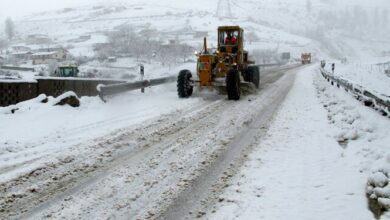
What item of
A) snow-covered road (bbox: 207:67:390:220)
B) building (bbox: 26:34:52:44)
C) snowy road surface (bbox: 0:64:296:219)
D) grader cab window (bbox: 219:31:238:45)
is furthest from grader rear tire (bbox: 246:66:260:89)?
building (bbox: 26:34:52:44)

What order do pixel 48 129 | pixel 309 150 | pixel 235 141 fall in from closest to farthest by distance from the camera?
pixel 309 150 < pixel 235 141 < pixel 48 129

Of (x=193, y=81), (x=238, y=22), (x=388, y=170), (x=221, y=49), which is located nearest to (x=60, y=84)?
(x=193, y=81)

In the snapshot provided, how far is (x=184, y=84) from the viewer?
15.6 meters

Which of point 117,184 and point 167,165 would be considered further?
point 167,165

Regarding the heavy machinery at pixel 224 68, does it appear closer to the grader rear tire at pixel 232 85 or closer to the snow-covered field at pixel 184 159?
the grader rear tire at pixel 232 85

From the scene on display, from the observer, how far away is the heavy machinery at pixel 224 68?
15188mm

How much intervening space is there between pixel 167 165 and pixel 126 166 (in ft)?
2.17

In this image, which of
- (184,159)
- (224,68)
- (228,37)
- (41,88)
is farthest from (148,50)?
(184,159)

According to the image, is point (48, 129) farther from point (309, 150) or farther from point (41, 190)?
point (309, 150)

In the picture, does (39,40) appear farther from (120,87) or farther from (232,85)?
(232,85)

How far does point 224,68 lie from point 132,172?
424 inches

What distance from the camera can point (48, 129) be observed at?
31.5 ft

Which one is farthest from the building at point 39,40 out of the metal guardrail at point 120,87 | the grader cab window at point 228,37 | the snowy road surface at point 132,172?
the snowy road surface at point 132,172

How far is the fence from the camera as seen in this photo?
12.5m
